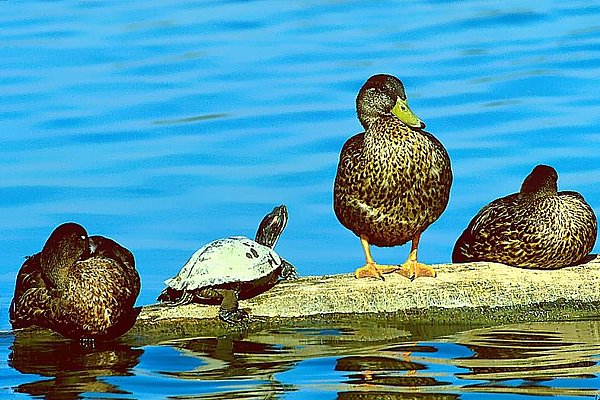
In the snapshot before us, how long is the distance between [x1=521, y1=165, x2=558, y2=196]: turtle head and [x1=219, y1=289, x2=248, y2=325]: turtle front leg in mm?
1823

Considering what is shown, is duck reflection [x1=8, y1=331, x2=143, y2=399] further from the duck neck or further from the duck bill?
the duck bill

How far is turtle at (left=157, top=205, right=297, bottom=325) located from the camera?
757 cm

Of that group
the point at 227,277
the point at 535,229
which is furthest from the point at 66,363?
the point at 535,229

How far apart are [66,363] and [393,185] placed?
1.96 m

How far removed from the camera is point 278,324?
746 cm

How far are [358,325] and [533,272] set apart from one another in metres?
1.07

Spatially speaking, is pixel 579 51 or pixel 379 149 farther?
pixel 579 51

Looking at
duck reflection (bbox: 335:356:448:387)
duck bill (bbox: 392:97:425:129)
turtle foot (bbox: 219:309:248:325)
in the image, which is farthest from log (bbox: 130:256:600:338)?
duck bill (bbox: 392:97:425:129)

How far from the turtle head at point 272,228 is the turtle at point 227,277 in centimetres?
101

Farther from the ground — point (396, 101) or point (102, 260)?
point (396, 101)

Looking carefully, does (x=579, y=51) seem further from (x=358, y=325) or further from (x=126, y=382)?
(x=126, y=382)

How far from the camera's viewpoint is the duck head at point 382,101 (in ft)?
26.9

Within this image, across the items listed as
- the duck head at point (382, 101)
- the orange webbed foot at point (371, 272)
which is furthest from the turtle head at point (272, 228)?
the orange webbed foot at point (371, 272)

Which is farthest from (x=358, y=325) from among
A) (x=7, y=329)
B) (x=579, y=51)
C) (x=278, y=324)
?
(x=579, y=51)
